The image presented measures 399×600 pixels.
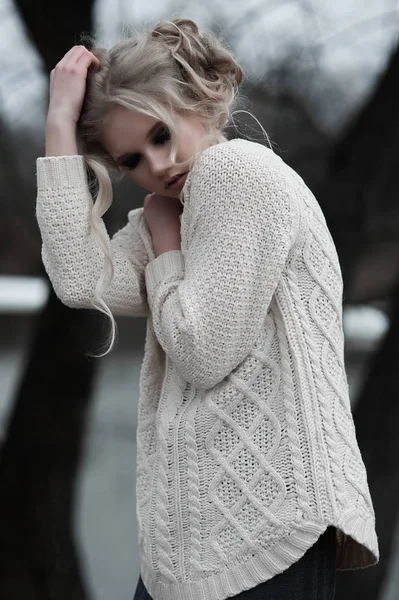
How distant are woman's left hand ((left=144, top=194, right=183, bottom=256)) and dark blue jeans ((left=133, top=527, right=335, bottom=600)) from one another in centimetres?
57

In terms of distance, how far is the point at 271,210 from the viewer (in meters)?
1.54

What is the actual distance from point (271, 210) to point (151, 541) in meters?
0.60

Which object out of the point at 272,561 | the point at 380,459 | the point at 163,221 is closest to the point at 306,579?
the point at 272,561

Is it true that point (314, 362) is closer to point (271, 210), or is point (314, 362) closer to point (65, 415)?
point (271, 210)

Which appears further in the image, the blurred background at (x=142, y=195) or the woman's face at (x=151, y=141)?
the blurred background at (x=142, y=195)

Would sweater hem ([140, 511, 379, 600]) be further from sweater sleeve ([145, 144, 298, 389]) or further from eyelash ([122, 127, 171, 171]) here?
eyelash ([122, 127, 171, 171])

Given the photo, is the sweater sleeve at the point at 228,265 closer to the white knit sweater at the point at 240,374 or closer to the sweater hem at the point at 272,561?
the white knit sweater at the point at 240,374

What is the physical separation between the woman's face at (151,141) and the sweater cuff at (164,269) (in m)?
0.13

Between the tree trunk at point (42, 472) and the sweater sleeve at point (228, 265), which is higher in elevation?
the sweater sleeve at point (228, 265)

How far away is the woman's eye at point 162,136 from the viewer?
165 cm

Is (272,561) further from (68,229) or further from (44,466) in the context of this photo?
(44,466)

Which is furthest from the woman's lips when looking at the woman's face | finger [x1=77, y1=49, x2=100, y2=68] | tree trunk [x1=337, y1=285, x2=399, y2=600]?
tree trunk [x1=337, y1=285, x2=399, y2=600]

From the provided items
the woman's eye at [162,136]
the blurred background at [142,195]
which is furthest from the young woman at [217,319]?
the blurred background at [142,195]

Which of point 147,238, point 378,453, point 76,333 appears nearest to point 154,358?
point 147,238
